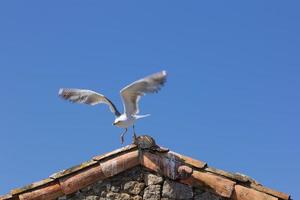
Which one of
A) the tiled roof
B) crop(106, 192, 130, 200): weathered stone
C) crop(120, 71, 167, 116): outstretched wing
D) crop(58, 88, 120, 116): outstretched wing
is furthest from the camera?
crop(58, 88, 120, 116): outstretched wing

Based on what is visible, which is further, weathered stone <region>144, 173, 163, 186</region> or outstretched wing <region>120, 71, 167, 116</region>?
weathered stone <region>144, 173, 163, 186</region>

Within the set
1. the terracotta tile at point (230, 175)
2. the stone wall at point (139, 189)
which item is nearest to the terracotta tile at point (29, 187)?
the stone wall at point (139, 189)

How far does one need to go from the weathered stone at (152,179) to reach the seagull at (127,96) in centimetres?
60

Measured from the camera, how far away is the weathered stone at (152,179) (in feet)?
30.2

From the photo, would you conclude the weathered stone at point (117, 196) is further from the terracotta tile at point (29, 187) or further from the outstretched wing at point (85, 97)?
the outstretched wing at point (85, 97)

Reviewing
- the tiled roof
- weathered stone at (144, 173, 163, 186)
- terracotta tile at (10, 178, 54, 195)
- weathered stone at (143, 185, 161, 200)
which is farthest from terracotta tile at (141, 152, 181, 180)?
terracotta tile at (10, 178, 54, 195)

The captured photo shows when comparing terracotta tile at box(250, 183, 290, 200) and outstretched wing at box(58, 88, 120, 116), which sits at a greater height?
outstretched wing at box(58, 88, 120, 116)

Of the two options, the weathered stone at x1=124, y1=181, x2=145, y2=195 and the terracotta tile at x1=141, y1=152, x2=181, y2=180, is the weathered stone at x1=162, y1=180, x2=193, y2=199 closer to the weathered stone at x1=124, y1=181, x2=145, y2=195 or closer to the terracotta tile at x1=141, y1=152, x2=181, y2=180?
the terracotta tile at x1=141, y1=152, x2=181, y2=180

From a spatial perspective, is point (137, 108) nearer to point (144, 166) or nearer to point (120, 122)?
point (120, 122)

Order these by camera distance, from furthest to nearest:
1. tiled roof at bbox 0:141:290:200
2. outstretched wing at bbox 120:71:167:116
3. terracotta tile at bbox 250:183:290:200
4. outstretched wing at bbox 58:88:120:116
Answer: outstretched wing at bbox 58:88:120:116, outstretched wing at bbox 120:71:167:116, tiled roof at bbox 0:141:290:200, terracotta tile at bbox 250:183:290:200

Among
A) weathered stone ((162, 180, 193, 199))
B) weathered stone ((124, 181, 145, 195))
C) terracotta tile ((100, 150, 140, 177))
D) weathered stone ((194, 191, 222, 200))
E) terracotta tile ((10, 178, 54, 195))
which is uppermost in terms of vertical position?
terracotta tile ((100, 150, 140, 177))

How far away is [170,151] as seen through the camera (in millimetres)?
9211

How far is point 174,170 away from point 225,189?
29.2 inches

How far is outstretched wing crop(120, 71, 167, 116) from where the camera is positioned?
9.08m
